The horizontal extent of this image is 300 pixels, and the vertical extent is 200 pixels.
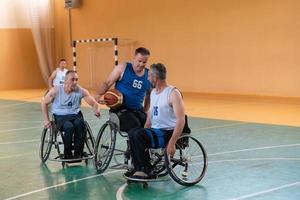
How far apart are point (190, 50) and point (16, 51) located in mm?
7336

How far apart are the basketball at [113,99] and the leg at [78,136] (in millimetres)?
669

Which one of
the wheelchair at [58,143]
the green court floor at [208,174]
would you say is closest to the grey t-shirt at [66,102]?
the wheelchair at [58,143]

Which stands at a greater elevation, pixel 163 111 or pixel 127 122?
pixel 163 111

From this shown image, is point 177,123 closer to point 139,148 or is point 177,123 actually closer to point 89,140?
point 139,148

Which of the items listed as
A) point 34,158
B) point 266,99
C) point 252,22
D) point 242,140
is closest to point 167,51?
point 252,22

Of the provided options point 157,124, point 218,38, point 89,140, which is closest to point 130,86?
point 157,124

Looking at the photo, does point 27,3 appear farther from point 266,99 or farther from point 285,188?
point 285,188

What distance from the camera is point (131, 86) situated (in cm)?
500

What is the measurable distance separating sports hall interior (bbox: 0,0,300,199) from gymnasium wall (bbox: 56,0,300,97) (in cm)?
3

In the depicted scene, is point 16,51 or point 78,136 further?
point 16,51

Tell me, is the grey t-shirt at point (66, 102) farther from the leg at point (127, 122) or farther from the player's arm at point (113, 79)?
the leg at point (127, 122)

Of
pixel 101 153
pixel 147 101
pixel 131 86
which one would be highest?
pixel 131 86

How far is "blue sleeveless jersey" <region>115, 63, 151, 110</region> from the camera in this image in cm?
499

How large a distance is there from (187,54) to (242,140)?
8256mm
